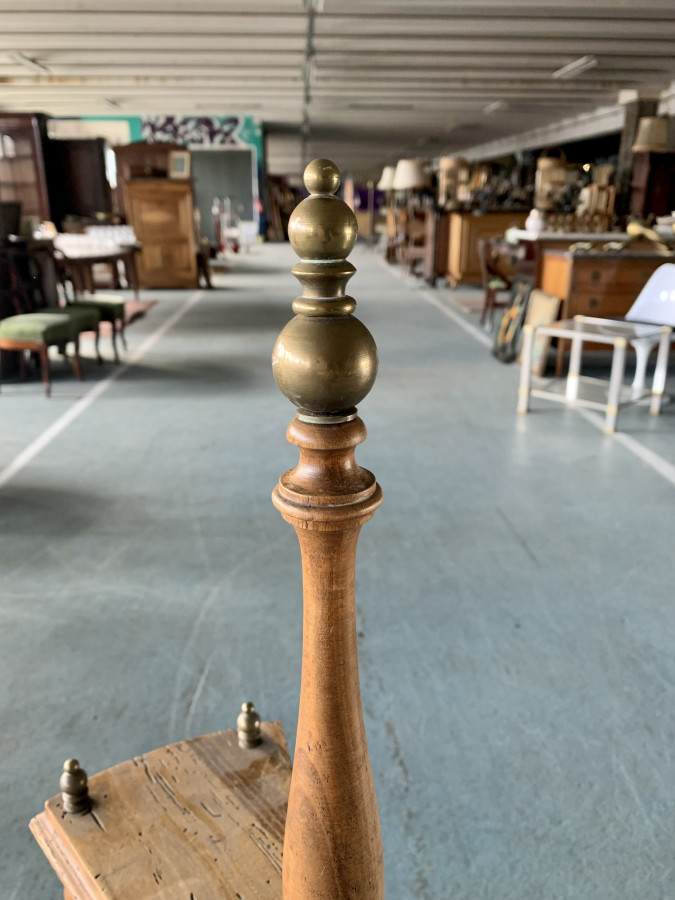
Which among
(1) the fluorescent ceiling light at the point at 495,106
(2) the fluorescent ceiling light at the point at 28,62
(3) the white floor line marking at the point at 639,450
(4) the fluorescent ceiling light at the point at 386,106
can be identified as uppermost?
(2) the fluorescent ceiling light at the point at 28,62

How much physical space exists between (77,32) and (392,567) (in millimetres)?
7492

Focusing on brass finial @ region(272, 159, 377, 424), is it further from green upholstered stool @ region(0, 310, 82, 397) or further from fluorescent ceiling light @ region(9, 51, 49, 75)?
fluorescent ceiling light @ region(9, 51, 49, 75)

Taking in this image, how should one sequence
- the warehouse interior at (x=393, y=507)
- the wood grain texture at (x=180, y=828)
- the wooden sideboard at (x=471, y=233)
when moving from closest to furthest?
1. the wood grain texture at (x=180, y=828)
2. the warehouse interior at (x=393, y=507)
3. the wooden sideboard at (x=471, y=233)

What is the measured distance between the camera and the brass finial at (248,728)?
130cm

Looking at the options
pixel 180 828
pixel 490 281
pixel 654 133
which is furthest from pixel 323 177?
pixel 654 133

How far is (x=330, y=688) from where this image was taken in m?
0.77

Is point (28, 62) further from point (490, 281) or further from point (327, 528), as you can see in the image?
point (327, 528)

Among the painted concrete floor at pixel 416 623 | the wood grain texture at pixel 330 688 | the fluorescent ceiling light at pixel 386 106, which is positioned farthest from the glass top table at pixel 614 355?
the fluorescent ceiling light at pixel 386 106

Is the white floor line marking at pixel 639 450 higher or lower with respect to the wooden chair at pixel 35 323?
lower

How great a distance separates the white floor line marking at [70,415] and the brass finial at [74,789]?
7.62ft

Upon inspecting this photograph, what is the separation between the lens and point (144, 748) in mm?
1636

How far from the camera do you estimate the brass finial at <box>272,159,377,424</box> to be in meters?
0.66

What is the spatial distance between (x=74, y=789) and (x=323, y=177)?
1.00 m

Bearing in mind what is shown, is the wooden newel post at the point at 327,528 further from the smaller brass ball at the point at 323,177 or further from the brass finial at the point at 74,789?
the brass finial at the point at 74,789
